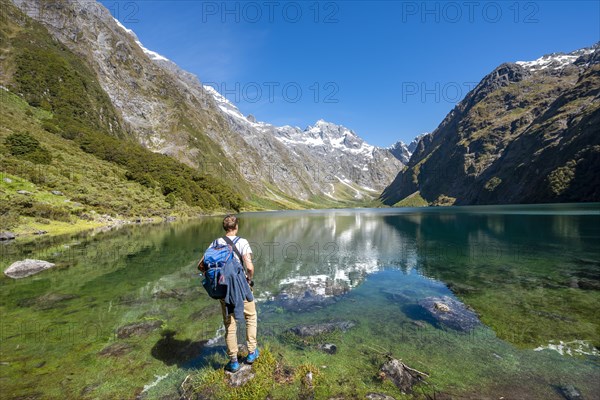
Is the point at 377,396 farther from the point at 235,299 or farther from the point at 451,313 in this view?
the point at 451,313

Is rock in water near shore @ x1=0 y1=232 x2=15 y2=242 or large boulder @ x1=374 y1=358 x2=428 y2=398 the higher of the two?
rock in water near shore @ x1=0 y1=232 x2=15 y2=242

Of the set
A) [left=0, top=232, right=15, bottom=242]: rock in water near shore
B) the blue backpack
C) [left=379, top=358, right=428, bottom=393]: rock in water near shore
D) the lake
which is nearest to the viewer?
the blue backpack

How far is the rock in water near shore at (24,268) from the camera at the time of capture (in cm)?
2072

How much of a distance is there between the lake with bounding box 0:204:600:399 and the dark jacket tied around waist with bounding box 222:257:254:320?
8.44 ft

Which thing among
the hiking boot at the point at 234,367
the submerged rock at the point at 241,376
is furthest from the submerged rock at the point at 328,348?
the hiking boot at the point at 234,367

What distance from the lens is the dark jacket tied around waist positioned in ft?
26.5

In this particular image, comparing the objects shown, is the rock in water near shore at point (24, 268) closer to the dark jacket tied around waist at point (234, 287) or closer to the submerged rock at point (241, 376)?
the submerged rock at point (241, 376)

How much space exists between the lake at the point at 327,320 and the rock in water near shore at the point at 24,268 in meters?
0.98

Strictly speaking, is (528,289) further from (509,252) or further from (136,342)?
(136,342)

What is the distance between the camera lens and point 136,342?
36.8 feet

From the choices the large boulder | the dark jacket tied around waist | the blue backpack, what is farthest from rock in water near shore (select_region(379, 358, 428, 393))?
the blue backpack

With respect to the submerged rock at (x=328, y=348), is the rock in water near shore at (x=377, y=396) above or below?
above

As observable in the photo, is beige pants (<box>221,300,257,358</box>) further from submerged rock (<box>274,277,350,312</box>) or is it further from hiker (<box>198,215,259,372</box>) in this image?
submerged rock (<box>274,277,350,312</box>)

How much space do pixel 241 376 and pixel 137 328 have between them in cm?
671
